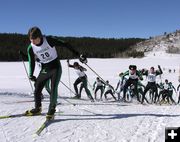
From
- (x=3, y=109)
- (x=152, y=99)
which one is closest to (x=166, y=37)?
(x=152, y=99)

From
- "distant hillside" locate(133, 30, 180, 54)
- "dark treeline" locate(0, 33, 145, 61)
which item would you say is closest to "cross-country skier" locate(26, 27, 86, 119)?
"dark treeline" locate(0, 33, 145, 61)

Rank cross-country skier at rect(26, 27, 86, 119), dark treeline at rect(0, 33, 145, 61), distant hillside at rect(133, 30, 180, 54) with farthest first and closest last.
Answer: distant hillside at rect(133, 30, 180, 54), dark treeline at rect(0, 33, 145, 61), cross-country skier at rect(26, 27, 86, 119)

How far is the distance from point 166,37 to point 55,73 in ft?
325

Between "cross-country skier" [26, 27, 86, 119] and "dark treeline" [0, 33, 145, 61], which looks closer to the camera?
"cross-country skier" [26, 27, 86, 119]

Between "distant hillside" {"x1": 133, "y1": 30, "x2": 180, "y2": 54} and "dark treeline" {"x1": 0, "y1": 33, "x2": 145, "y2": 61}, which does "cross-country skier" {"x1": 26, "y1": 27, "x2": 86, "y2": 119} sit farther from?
"distant hillside" {"x1": 133, "y1": 30, "x2": 180, "y2": 54}

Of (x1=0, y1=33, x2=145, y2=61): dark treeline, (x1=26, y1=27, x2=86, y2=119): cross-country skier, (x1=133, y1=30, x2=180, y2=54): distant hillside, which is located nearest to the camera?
(x1=26, y1=27, x2=86, y2=119): cross-country skier

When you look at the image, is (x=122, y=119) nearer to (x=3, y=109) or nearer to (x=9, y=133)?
(x=9, y=133)

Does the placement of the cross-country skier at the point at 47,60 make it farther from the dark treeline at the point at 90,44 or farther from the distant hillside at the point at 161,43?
the distant hillside at the point at 161,43

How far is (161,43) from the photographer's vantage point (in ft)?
320

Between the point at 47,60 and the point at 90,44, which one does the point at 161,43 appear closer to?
the point at 90,44

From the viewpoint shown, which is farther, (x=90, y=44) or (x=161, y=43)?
(x=90, y=44)

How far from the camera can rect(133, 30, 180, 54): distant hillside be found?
304 feet

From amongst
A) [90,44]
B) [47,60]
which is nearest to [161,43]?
[90,44]

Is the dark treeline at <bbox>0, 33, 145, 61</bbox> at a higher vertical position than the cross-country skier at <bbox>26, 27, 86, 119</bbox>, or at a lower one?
higher
